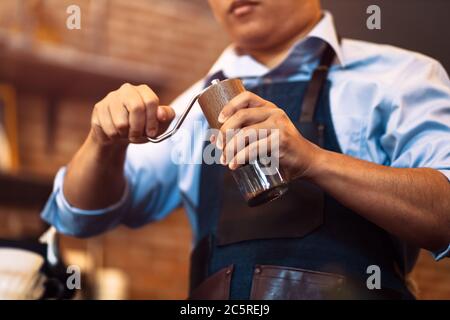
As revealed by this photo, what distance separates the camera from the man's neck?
3.36 ft

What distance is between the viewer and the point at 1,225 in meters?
1.91

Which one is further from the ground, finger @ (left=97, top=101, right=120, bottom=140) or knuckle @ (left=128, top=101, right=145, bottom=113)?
knuckle @ (left=128, top=101, right=145, bottom=113)

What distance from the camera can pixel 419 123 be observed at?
861 mm

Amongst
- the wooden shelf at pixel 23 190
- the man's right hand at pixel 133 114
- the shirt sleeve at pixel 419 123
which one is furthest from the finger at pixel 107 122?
the wooden shelf at pixel 23 190

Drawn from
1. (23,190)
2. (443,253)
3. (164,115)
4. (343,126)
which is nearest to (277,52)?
(343,126)

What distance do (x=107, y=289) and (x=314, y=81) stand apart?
110cm

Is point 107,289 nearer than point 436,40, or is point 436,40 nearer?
point 436,40

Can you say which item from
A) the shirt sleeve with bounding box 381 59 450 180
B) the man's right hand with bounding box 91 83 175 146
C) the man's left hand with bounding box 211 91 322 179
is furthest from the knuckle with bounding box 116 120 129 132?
the shirt sleeve with bounding box 381 59 450 180

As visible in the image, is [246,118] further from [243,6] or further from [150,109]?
[243,6]

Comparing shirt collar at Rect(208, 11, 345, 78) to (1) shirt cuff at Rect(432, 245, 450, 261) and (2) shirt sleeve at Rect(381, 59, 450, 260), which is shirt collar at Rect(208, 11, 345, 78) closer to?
(2) shirt sleeve at Rect(381, 59, 450, 260)

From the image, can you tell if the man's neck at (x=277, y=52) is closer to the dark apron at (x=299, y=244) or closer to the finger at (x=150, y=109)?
the dark apron at (x=299, y=244)

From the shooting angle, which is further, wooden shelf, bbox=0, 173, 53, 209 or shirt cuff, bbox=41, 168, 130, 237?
wooden shelf, bbox=0, 173, 53, 209
